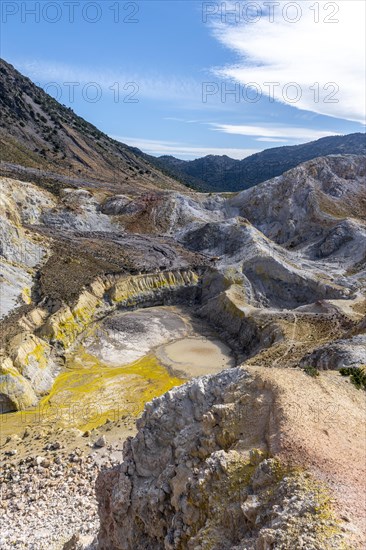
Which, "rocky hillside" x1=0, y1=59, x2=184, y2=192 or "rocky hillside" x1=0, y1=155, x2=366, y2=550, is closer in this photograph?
"rocky hillside" x1=0, y1=155, x2=366, y2=550

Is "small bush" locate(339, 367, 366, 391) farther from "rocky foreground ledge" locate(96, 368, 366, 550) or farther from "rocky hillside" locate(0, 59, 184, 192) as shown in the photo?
"rocky hillside" locate(0, 59, 184, 192)

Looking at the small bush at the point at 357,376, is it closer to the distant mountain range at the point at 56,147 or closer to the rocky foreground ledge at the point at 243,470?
the rocky foreground ledge at the point at 243,470

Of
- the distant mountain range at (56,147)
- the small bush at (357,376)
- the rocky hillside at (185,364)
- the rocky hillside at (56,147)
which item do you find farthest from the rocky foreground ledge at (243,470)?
the rocky hillside at (56,147)

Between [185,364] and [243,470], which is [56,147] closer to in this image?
[185,364]

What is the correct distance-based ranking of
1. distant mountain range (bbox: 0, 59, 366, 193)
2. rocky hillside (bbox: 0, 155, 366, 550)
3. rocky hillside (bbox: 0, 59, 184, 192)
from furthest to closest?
rocky hillside (bbox: 0, 59, 184, 192) < distant mountain range (bbox: 0, 59, 366, 193) < rocky hillside (bbox: 0, 155, 366, 550)

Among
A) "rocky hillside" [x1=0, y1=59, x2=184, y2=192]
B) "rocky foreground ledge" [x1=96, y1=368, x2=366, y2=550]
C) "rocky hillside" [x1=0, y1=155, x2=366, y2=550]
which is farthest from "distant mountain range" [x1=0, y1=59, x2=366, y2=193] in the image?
"rocky foreground ledge" [x1=96, y1=368, x2=366, y2=550]

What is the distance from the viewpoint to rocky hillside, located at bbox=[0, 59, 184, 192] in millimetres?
79500

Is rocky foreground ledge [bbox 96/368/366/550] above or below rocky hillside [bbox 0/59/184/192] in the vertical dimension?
below

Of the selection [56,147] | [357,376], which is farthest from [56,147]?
[357,376]

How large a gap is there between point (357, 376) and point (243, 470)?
19.3 feet

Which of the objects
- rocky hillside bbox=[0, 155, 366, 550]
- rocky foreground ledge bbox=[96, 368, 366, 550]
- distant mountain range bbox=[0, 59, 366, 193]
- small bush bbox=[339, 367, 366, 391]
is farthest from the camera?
distant mountain range bbox=[0, 59, 366, 193]

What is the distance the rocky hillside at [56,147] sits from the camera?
79500mm

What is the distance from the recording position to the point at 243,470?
8.72 metres

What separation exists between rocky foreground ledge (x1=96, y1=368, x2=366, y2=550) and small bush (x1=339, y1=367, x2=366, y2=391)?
427 millimetres
